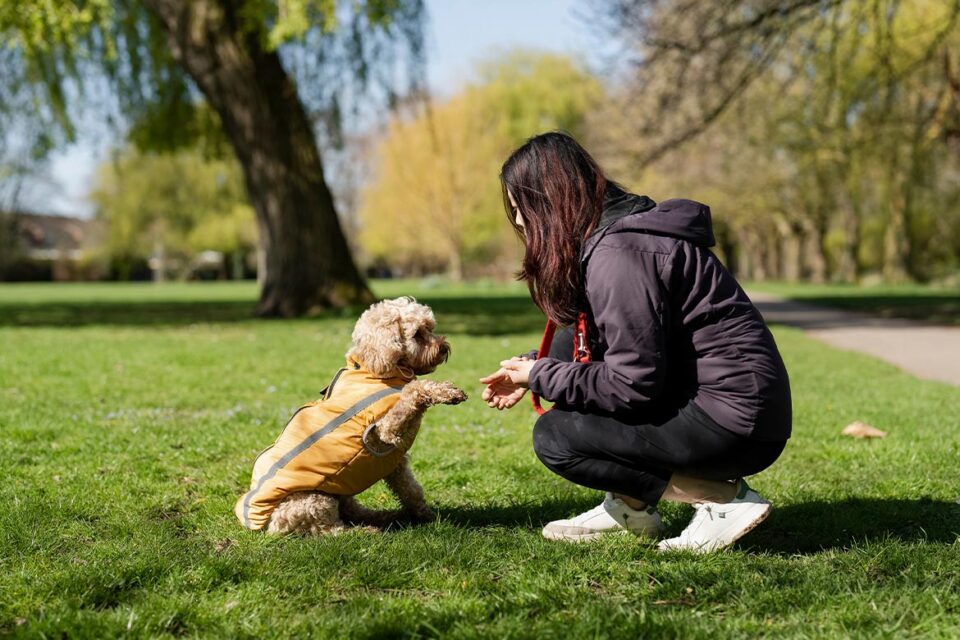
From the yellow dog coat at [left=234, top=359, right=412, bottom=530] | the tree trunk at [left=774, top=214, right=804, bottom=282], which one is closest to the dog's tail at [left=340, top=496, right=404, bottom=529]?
the yellow dog coat at [left=234, top=359, right=412, bottom=530]

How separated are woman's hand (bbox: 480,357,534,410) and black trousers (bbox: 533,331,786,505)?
22 centimetres

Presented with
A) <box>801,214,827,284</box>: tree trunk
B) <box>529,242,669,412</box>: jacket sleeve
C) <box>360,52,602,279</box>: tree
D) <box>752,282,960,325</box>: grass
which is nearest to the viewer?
<box>529,242,669,412</box>: jacket sleeve

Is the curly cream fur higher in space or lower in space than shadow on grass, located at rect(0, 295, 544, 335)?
higher

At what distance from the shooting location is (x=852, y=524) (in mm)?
4211

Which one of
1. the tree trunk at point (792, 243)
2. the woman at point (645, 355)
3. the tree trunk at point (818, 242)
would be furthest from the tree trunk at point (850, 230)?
the woman at point (645, 355)

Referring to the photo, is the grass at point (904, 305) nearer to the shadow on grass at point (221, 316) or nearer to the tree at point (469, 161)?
the shadow on grass at point (221, 316)

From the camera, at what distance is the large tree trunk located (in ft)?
51.8

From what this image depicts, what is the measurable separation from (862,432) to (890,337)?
29.8 ft

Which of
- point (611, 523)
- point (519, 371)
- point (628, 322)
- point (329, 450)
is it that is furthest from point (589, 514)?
point (329, 450)

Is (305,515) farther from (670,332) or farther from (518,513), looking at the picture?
(670,332)

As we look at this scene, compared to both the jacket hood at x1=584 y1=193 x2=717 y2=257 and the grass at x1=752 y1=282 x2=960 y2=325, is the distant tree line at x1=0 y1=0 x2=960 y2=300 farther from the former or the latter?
the jacket hood at x1=584 y1=193 x2=717 y2=257

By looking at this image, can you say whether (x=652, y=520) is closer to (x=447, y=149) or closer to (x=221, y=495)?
(x=221, y=495)

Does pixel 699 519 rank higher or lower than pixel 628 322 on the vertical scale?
lower

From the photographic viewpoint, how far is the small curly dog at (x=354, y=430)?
396 centimetres
